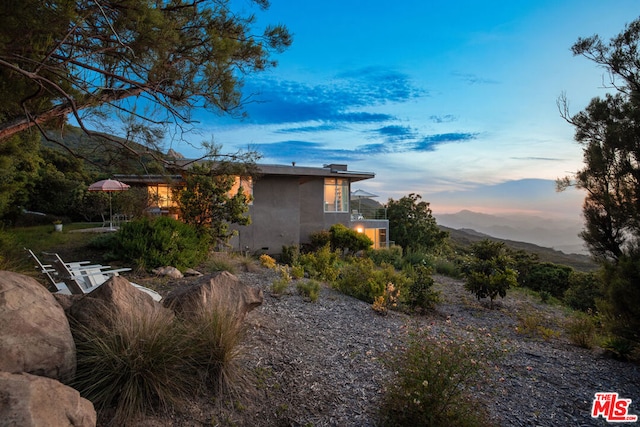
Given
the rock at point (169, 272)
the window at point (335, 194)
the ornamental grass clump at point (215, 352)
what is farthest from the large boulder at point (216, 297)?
the window at point (335, 194)

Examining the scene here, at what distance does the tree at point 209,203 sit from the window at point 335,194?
31.1 ft

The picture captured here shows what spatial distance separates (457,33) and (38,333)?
11803 mm

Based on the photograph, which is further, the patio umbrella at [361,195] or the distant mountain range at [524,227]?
the patio umbrella at [361,195]

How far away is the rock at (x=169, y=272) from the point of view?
298 inches

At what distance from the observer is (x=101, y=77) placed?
5543mm

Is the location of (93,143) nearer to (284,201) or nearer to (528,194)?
(284,201)

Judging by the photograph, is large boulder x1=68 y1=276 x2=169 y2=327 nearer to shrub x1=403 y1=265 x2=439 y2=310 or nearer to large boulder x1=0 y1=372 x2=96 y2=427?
large boulder x1=0 y1=372 x2=96 y2=427

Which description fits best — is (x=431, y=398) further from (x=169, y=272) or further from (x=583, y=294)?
(x=583, y=294)

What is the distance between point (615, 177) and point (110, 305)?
661 cm

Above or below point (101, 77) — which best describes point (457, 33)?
above

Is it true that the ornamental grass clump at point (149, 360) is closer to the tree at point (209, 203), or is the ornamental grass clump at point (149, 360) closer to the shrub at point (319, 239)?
the tree at point (209, 203)

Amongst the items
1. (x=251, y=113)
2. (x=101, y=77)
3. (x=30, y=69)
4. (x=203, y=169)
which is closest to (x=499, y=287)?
(x=251, y=113)

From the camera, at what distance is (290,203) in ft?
57.3

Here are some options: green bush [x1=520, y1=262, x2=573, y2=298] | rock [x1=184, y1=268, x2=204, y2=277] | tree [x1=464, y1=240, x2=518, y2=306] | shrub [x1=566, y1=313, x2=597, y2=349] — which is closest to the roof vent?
green bush [x1=520, y1=262, x2=573, y2=298]
